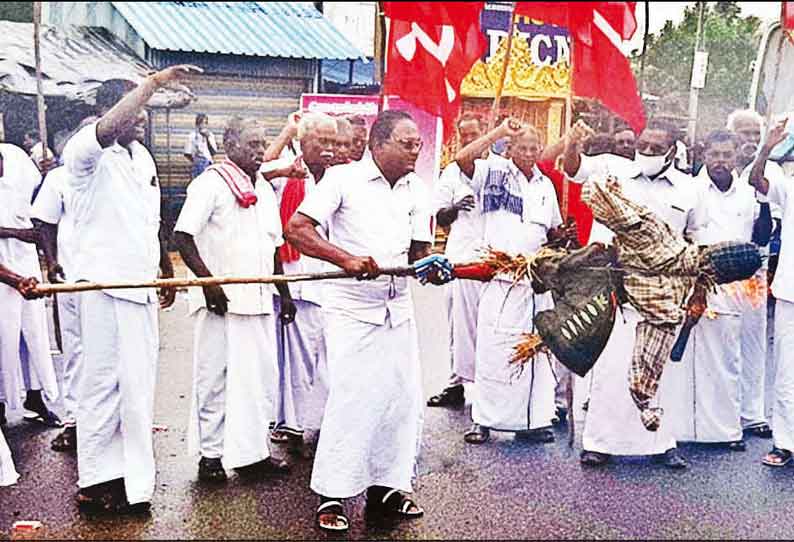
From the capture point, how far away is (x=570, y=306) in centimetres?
543

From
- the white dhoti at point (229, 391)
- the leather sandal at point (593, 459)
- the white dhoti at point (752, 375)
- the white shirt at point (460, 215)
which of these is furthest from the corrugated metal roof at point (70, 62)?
the white dhoti at point (752, 375)

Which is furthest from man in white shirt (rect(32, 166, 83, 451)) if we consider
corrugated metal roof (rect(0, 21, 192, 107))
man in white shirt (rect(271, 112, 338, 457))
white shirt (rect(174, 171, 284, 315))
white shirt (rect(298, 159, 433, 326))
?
white shirt (rect(298, 159, 433, 326))

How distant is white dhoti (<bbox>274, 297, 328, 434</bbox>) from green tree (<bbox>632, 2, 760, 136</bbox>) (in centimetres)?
248

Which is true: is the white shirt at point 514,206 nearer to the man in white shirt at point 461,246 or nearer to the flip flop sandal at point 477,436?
the man in white shirt at point 461,246

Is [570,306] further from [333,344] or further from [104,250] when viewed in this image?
[104,250]

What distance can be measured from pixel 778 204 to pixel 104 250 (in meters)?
3.91

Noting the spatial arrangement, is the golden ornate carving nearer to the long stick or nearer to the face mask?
the face mask

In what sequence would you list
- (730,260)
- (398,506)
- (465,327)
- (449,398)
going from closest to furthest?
1. (398,506)
2. (730,260)
3. (465,327)
4. (449,398)

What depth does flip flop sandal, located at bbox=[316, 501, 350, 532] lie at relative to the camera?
5105 mm

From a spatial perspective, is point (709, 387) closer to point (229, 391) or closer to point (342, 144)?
point (342, 144)

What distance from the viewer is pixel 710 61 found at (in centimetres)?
840

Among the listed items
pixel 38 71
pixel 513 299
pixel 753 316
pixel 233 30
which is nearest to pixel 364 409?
pixel 513 299

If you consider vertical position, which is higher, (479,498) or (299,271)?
(299,271)

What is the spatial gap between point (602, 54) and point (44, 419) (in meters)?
3.94
